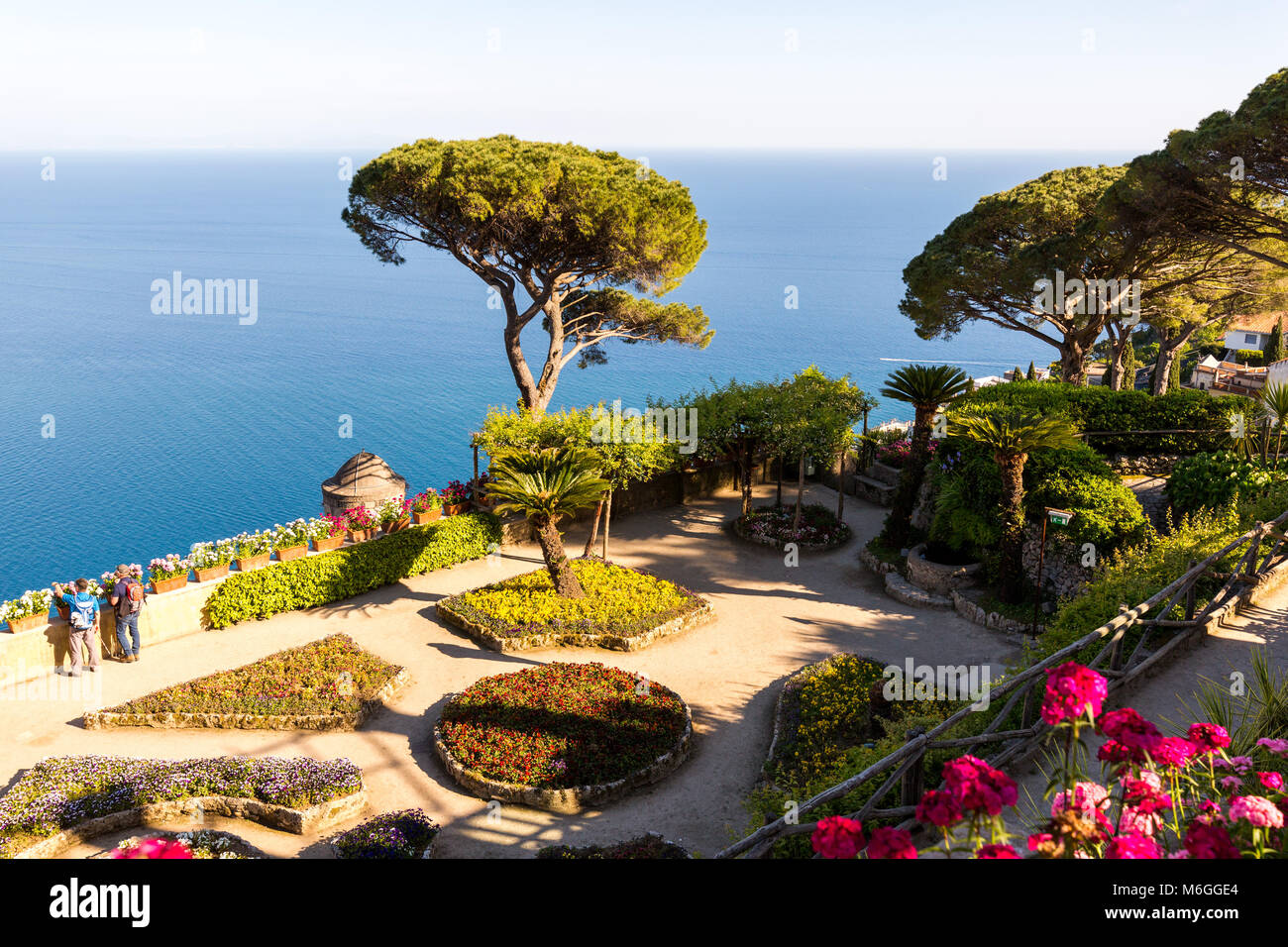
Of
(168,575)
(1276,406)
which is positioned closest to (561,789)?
(168,575)

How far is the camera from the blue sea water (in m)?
44.8

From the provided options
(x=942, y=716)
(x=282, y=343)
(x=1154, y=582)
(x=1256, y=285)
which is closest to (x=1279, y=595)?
(x=1154, y=582)

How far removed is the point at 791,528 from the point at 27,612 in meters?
15.5

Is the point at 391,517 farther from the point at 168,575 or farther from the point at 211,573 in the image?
the point at 168,575

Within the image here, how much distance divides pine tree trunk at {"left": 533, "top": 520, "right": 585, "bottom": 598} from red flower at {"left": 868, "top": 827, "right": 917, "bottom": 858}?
45.1 ft

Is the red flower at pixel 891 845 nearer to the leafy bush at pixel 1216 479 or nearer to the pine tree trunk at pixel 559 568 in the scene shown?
the pine tree trunk at pixel 559 568

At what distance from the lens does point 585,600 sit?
17.3 m

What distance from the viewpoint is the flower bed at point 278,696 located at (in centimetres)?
1361

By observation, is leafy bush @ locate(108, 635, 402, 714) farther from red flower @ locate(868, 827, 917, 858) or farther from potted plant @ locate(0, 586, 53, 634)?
red flower @ locate(868, 827, 917, 858)

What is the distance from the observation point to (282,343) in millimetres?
86750

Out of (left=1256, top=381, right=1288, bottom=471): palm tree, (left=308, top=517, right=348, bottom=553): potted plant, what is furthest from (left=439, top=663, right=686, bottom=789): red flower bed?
(left=1256, top=381, right=1288, bottom=471): palm tree

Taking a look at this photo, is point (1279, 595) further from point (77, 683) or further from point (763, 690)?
point (77, 683)

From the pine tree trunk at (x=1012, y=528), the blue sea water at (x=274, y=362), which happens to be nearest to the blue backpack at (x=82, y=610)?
the pine tree trunk at (x=1012, y=528)
